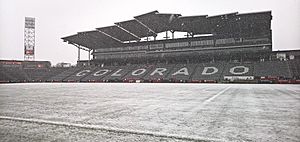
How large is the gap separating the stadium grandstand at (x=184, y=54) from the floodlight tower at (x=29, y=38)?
629cm

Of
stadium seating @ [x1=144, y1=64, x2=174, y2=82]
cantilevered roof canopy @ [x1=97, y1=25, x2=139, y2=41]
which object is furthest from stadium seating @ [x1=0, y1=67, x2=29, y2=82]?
stadium seating @ [x1=144, y1=64, x2=174, y2=82]

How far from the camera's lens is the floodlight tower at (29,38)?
67.0 m

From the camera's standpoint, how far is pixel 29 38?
68125 mm

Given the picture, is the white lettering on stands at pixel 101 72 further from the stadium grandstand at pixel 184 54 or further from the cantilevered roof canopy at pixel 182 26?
the cantilevered roof canopy at pixel 182 26

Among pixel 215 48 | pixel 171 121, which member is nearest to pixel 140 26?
pixel 215 48

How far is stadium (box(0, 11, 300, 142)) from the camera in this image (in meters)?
4.87

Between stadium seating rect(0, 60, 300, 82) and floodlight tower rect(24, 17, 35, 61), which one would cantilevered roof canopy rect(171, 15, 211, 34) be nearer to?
stadium seating rect(0, 60, 300, 82)

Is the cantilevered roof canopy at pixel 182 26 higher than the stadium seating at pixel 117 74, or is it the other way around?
the cantilevered roof canopy at pixel 182 26

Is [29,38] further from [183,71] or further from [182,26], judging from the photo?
[183,71]

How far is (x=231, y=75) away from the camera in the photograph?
48.1 m

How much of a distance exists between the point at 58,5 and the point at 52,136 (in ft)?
29.0

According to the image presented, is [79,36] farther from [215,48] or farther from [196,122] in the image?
[196,122]

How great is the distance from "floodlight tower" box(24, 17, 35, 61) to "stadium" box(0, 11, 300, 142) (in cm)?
100

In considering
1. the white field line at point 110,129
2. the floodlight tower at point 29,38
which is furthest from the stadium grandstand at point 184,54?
the white field line at point 110,129
